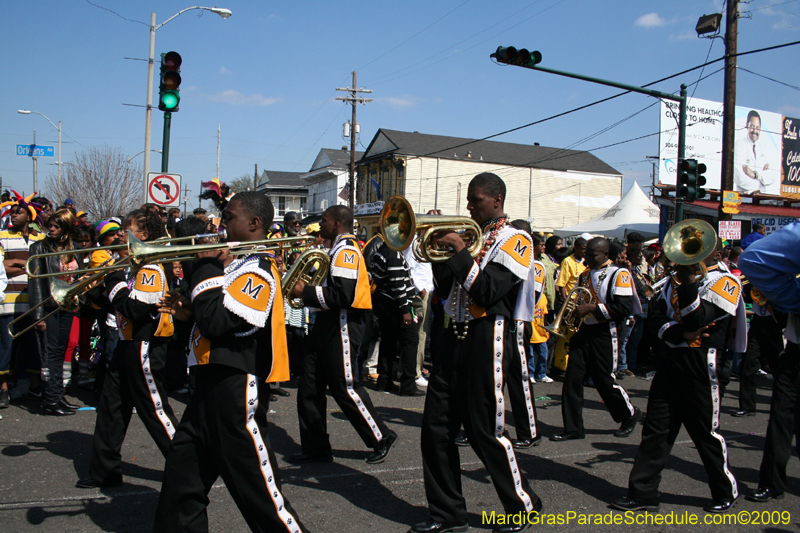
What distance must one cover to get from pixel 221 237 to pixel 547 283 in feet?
20.7

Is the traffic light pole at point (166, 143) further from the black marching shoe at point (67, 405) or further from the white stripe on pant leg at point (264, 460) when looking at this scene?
the white stripe on pant leg at point (264, 460)

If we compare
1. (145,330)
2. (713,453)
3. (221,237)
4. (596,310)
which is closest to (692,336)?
(713,453)

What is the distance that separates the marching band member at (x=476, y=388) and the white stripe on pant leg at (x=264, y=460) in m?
1.05

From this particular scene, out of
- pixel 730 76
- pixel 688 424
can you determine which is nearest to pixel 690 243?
pixel 688 424

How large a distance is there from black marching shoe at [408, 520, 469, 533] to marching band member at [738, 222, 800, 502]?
227cm

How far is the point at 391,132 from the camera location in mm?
43781

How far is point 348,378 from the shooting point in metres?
4.89

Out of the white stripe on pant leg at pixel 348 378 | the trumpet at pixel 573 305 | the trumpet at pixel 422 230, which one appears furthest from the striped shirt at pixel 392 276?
the trumpet at pixel 422 230

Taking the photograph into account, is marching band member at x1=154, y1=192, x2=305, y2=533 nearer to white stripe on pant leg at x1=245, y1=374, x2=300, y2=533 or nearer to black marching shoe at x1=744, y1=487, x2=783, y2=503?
white stripe on pant leg at x1=245, y1=374, x2=300, y2=533

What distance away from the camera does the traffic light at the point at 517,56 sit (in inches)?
408

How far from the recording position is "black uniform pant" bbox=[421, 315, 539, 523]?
3617 mm

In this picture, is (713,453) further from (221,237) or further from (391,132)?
(391,132)
